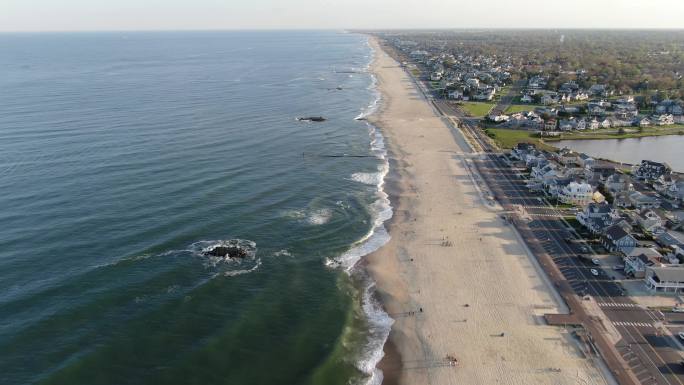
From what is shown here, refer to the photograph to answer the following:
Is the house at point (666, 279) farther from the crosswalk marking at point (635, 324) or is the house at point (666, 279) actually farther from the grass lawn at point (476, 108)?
the grass lawn at point (476, 108)

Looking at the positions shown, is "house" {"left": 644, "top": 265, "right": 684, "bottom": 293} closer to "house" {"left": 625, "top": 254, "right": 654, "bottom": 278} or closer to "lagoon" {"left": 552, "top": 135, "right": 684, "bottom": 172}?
"house" {"left": 625, "top": 254, "right": 654, "bottom": 278}

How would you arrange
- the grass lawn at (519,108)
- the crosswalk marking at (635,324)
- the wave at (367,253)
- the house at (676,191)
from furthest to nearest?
the grass lawn at (519,108) < the house at (676,191) < the crosswalk marking at (635,324) < the wave at (367,253)

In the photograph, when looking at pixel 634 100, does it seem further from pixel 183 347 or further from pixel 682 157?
pixel 183 347

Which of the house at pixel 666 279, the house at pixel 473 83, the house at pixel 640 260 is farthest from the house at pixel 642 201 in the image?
the house at pixel 473 83

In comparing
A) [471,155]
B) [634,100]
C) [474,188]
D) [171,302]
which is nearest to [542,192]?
[474,188]

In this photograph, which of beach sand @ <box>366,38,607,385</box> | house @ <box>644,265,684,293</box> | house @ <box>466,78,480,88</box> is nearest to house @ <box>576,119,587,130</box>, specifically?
beach sand @ <box>366,38,607,385</box>

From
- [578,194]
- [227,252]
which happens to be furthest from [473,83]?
[227,252]
